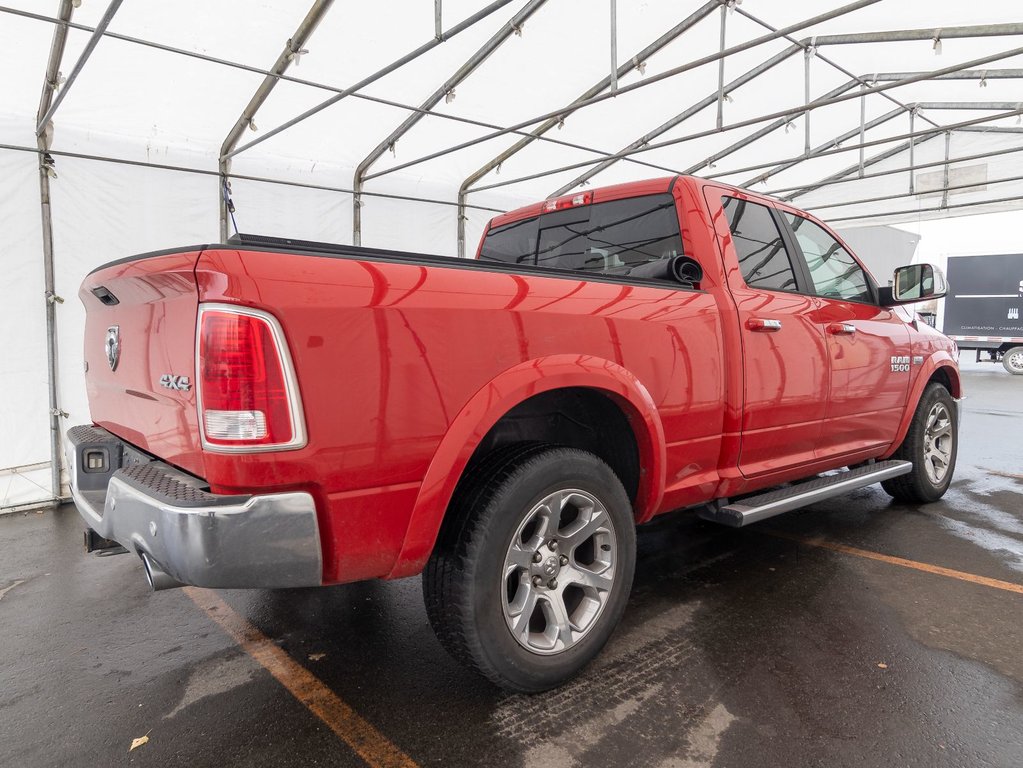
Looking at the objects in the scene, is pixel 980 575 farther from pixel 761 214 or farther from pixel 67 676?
pixel 67 676

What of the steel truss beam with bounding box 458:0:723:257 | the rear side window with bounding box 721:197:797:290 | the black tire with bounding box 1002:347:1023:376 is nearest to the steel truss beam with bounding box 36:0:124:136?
the steel truss beam with bounding box 458:0:723:257

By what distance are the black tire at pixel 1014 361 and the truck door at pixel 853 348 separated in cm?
1553

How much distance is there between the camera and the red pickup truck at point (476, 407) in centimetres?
158

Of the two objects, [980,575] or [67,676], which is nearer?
[67,676]

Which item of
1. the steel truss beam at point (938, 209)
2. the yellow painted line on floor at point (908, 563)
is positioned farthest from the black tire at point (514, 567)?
the steel truss beam at point (938, 209)

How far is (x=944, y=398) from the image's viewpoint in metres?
4.44

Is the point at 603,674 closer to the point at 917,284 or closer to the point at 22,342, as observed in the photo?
the point at 917,284

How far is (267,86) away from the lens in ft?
20.2

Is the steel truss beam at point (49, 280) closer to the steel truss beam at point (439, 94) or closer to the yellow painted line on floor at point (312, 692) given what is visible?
the yellow painted line on floor at point (312, 692)

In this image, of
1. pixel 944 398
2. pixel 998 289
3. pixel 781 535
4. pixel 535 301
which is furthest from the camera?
pixel 998 289

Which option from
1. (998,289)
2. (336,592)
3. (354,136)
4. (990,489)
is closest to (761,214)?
(336,592)

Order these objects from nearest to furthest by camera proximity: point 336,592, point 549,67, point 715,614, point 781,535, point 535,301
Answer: point 535,301 < point 715,614 < point 336,592 < point 781,535 < point 549,67

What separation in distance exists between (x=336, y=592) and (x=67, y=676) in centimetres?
112

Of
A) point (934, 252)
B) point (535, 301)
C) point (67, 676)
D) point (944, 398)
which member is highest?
point (934, 252)
